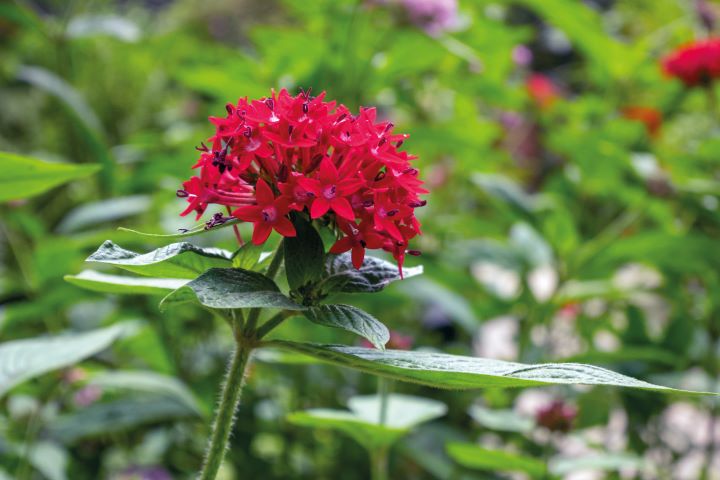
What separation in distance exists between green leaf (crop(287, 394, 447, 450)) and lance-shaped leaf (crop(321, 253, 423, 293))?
0.18 m

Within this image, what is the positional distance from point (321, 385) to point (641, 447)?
474 mm

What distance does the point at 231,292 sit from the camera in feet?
1.23

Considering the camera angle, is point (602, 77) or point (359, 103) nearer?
point (359, 103)

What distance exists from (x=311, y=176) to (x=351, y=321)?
0.29 feet

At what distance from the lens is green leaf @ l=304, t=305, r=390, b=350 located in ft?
1.26

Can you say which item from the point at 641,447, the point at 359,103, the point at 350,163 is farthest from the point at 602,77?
the point at 350,163

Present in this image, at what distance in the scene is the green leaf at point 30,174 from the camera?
557mm

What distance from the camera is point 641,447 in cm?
103

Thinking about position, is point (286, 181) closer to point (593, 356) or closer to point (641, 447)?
point (593, 356)

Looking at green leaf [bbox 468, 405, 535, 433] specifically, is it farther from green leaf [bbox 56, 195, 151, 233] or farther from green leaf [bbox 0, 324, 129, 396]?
green leaf [bbox 56, 195, 151, 233]

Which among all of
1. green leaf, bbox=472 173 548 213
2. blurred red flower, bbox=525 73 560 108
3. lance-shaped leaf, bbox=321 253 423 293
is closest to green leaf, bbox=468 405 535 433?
green leaf, bbox=472 173 548 213

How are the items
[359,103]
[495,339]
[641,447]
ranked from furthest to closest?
[495,339] → [359,103] → [641,447]

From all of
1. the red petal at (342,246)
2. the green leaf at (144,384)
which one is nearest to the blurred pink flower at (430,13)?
the green leaf at (144,384)

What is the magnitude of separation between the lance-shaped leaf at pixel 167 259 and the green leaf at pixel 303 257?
1.8 inches
